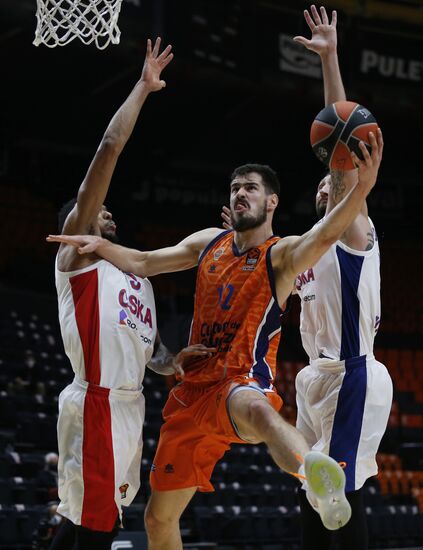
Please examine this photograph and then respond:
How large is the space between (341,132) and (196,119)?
16.3 m

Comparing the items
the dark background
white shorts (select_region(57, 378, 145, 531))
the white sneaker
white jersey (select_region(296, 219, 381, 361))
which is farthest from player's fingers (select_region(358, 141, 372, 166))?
the dark background

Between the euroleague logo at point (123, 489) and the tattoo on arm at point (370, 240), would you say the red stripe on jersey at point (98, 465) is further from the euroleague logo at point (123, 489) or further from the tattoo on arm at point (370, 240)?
the tattoo on arm at point (370, 240)

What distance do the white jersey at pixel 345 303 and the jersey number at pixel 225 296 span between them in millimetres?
453

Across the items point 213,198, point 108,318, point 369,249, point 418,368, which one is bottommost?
point 108,318

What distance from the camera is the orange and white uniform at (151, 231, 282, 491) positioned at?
4.79 m

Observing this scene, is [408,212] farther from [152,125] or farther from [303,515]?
[303,515]

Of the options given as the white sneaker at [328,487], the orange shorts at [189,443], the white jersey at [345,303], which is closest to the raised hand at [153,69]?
the white jersey at [345,303]

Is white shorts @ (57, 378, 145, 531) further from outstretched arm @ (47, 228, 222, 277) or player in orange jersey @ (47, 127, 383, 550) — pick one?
outstretched arm @ (47, 228, 222, 277)

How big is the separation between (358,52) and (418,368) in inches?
275

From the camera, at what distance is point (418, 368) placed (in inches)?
781

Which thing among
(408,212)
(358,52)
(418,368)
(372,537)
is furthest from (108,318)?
(408,212)

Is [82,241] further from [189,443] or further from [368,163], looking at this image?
[368,163]

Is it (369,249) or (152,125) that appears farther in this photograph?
(152,125)

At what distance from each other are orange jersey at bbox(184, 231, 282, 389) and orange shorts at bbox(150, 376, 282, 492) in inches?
4.0
